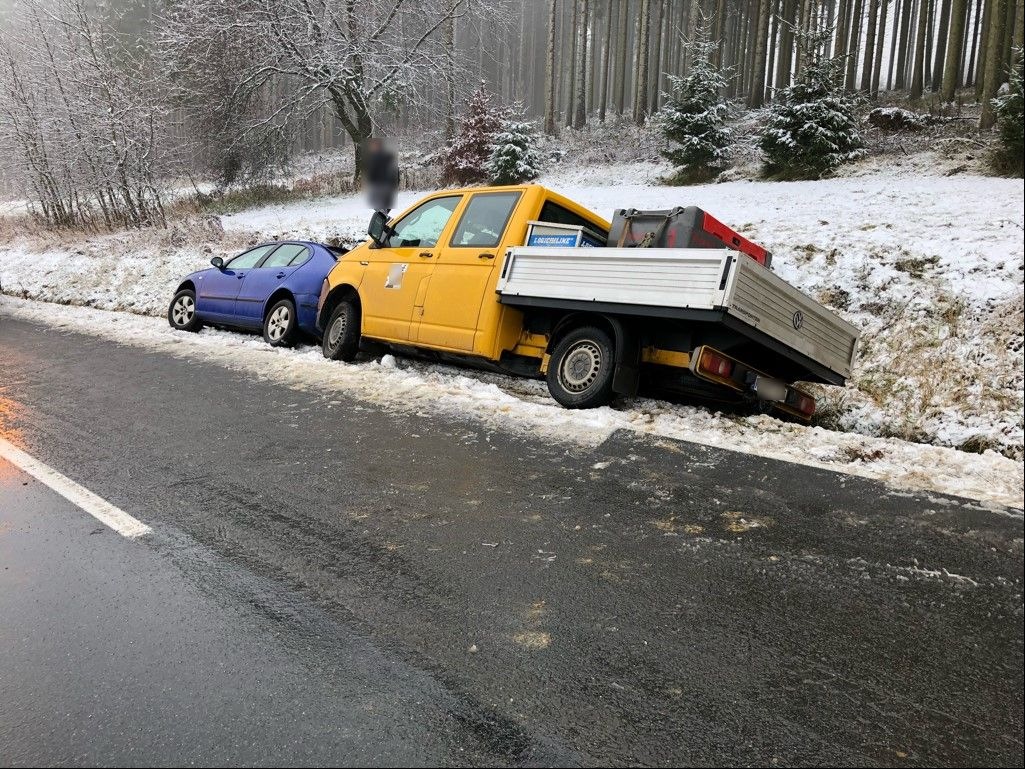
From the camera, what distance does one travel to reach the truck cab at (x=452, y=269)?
623 cm

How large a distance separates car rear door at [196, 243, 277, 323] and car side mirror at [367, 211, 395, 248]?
3.20 meters

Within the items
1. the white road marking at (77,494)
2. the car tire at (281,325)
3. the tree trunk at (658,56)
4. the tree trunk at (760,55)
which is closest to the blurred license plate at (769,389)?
the white road marking at (77,494)

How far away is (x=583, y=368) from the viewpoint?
5.72 metres

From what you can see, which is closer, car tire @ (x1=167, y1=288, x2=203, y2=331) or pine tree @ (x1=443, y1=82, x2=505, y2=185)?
car tire @ (x1=167, y1=288, x2=203, y2=331)

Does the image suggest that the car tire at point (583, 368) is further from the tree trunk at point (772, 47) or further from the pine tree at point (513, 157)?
the tree trunk at point (772, 47)

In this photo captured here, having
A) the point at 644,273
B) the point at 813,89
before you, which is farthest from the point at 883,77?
the point at 644,273

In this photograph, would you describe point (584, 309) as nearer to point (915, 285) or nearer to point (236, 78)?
point (915, 285)

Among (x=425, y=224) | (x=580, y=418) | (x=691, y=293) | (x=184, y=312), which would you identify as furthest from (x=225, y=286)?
(x=691, y=293)

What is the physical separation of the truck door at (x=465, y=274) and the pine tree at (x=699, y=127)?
469 inches

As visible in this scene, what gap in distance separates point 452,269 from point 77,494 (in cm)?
380

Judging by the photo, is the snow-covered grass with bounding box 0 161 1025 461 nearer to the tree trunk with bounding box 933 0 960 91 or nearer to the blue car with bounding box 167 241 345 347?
the blue car with bounding box 167 241 345 347

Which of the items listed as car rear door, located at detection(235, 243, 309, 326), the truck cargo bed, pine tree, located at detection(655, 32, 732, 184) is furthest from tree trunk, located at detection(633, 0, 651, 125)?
the truck cargo bed

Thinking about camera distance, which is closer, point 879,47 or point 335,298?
point 335,298

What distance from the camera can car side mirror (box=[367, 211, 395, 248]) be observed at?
7.47 m
